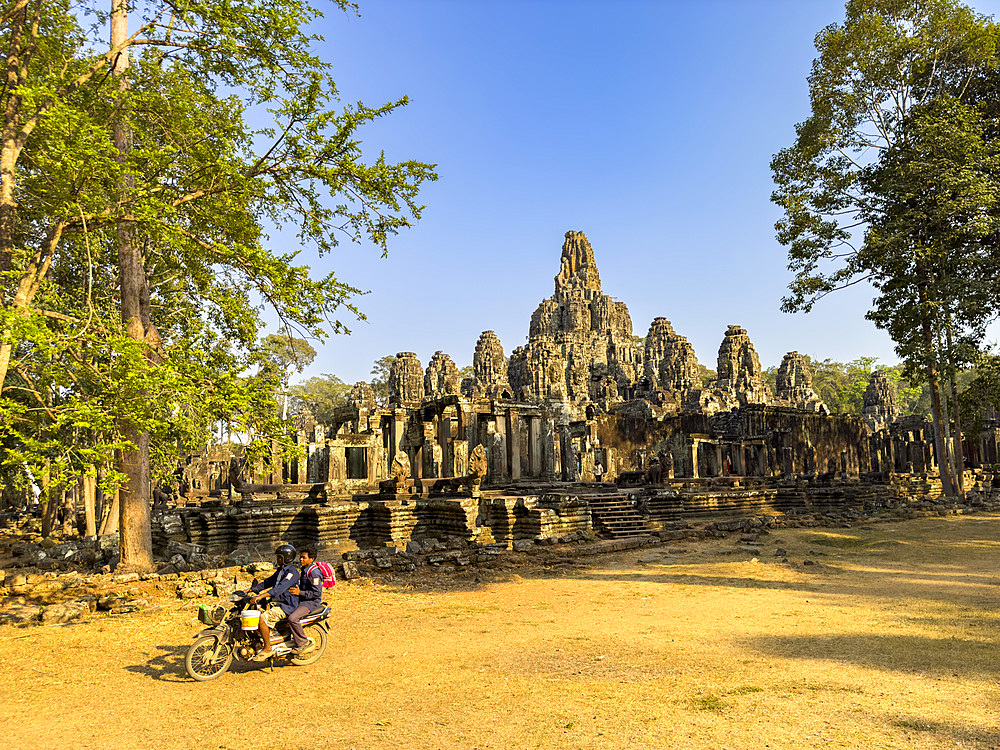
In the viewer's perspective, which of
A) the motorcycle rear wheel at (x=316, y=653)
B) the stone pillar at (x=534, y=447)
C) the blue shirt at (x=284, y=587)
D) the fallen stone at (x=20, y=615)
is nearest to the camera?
the blue shirt at (x=284, y=587)

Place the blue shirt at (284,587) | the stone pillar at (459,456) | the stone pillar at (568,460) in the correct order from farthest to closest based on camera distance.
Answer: the stone pillar at (568,460), the stone pillar at (459,456), the blue shirt at (284,587)

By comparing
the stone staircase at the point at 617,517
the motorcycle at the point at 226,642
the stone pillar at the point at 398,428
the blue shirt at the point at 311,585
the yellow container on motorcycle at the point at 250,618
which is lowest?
the stone staircase at the point at 617,517

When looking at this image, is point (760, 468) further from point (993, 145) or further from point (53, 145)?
point (53, 145)

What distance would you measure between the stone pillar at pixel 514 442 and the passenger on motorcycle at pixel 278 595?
18346mm

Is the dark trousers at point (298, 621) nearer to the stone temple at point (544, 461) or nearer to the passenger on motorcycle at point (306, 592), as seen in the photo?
the passenger on motorcycle at point (306, 592)

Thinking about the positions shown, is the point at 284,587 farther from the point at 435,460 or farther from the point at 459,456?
the point at 435,460

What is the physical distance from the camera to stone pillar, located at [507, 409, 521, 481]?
24219 mm

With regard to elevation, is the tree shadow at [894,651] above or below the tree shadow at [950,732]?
below

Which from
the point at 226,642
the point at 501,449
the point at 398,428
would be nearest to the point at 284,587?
the point at 226,642

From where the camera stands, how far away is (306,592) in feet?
19.3

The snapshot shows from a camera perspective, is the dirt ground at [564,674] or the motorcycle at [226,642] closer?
the dirt ground at [564,674]

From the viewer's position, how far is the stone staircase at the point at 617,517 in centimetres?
1564

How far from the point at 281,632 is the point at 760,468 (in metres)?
30.7

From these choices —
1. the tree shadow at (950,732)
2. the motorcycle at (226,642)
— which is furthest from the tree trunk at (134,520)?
the tree shadow at (950,732)
